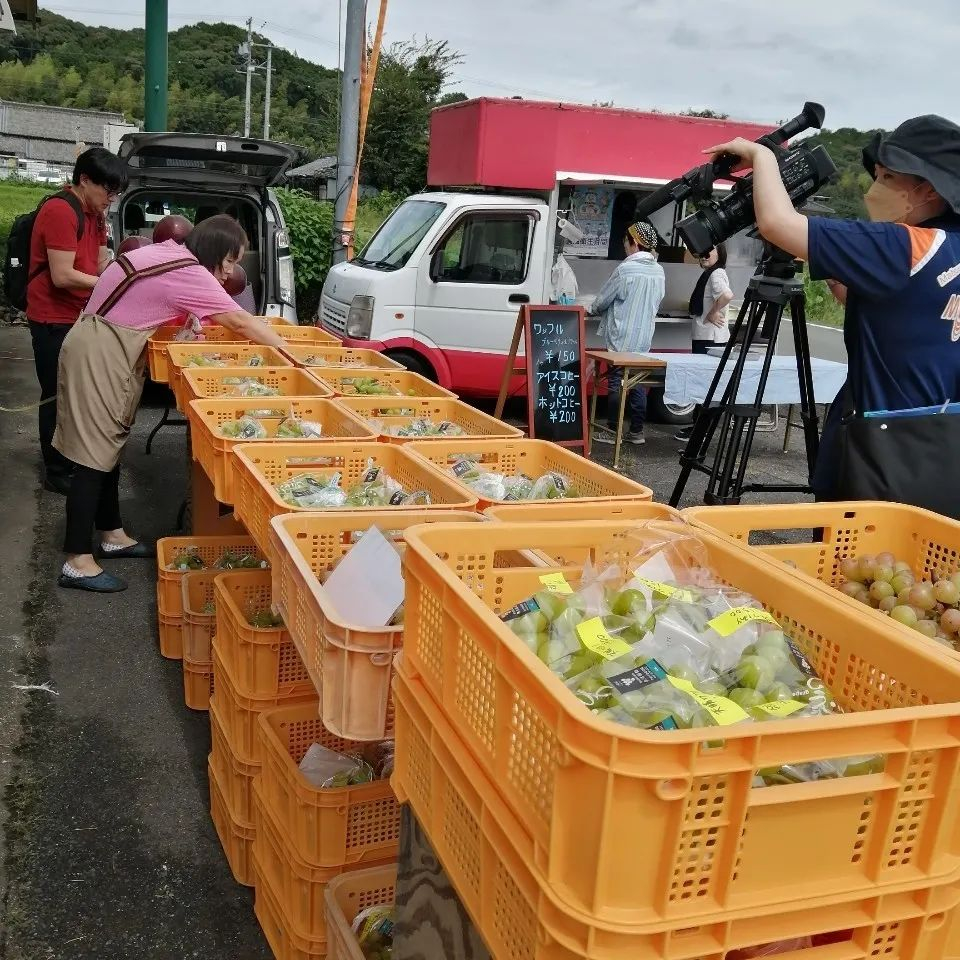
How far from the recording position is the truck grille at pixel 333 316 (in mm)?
8539

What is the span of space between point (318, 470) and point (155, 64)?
1030cm

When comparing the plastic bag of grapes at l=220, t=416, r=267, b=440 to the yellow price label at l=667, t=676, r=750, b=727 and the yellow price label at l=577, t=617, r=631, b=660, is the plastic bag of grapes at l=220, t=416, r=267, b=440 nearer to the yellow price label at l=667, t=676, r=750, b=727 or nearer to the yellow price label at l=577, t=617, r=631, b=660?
the yellow price label at l=577, t=617, r=631, b=660

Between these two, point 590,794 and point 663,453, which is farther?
point 663,453

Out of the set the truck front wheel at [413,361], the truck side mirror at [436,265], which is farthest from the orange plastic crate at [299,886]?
the truck side mirror at [436,265]

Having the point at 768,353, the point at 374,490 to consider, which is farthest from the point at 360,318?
the point at 374,490

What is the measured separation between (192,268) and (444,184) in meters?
5.40

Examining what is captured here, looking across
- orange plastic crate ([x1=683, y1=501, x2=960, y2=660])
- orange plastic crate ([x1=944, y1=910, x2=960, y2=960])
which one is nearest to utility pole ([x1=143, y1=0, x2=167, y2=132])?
orange plastic crate ([x1=683, y1=501, x2=960, y2=660])

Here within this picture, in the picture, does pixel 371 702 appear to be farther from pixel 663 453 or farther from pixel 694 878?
pixel 663 453

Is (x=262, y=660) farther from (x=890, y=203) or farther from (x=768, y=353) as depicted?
(x=768, y=353)

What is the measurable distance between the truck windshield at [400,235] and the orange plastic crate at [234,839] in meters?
6.15

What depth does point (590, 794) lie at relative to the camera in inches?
39.3

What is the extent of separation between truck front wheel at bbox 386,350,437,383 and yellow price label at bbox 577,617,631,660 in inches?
279

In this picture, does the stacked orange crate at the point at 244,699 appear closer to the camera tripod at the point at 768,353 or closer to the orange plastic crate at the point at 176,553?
the orange plastic crate at the point at 176,553

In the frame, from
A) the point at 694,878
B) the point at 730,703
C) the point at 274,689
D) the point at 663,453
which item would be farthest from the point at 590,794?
the point at 663,453
